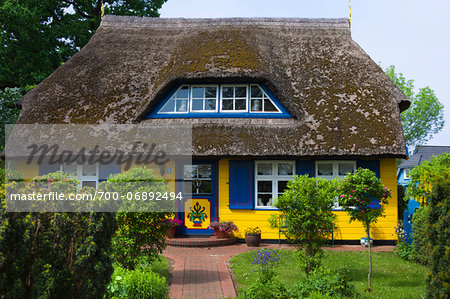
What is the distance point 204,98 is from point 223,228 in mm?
4510

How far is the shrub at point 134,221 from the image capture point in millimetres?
7551

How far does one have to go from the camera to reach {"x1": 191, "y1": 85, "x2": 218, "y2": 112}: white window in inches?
542

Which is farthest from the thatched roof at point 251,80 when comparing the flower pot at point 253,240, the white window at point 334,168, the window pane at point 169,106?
the flower pot at point 253,240

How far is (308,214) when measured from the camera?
777cm

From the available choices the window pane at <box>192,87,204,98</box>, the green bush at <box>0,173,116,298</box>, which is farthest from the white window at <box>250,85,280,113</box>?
the green bush at <box>0,173,116,298</box>

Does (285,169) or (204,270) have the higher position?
(285,169)

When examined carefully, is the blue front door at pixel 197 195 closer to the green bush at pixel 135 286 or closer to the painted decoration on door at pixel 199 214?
the painted decoration on door at pixel 199 214

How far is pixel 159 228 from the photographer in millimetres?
7871

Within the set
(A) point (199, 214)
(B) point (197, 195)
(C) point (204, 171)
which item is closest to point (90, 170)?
(B) point (197, 195)

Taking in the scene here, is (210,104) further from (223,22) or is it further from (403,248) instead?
(403,248)

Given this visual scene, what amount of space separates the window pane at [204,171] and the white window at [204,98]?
6.45 ft

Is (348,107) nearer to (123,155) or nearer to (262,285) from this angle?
(123,155)

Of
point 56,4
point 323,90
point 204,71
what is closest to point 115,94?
point 204,71

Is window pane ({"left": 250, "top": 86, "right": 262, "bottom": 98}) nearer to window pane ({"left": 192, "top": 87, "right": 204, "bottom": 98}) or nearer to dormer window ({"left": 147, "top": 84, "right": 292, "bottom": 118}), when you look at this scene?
dormer window ({"left": 147, "top": 84, "right": 292, "bottom": 118})
